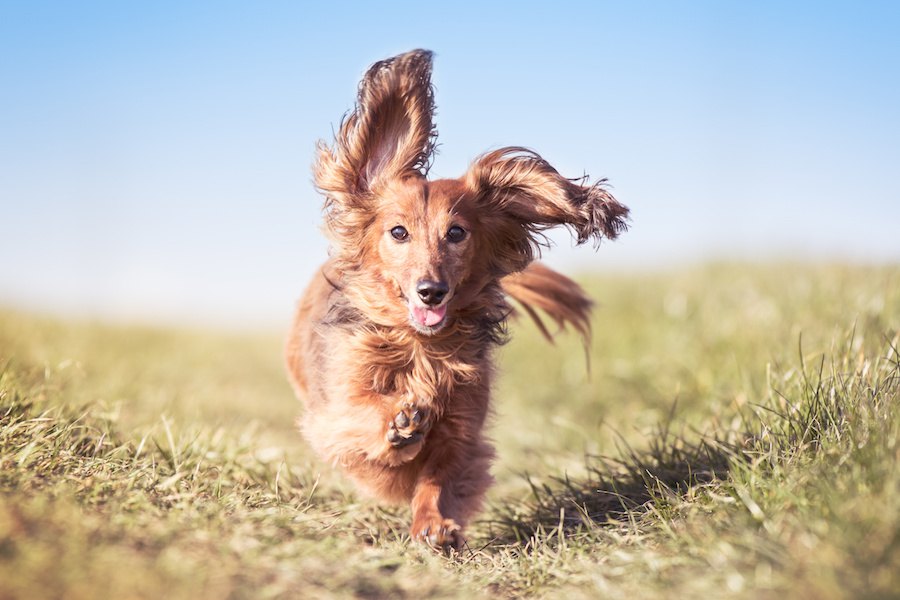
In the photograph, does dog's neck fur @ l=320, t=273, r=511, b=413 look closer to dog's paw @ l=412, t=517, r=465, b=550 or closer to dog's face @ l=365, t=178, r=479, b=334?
dog's face @ l=365, t=178, r=479, b=334

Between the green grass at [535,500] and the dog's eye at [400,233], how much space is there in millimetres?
1025

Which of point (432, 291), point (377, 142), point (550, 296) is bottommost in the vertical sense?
point (550, 296)

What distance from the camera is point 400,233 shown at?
322cm

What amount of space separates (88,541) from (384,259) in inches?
60.8

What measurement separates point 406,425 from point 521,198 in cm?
111

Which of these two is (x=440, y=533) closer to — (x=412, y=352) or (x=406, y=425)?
(x=406, y=425)

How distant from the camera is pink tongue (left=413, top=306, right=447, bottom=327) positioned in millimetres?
3037

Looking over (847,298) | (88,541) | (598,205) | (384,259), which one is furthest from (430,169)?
(847,298)

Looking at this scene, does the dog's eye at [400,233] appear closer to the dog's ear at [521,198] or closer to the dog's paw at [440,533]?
the dog's ear at [521,198]

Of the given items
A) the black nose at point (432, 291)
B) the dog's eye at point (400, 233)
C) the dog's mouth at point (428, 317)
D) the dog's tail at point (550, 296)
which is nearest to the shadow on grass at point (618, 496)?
the dog's mouth at point (428, 317)

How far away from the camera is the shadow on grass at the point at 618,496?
2.93 m

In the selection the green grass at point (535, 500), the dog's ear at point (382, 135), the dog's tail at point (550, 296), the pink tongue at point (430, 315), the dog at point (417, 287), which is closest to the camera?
the green grass at point (535, 500)

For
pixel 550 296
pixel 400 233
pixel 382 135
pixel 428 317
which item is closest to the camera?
pixel 428 317

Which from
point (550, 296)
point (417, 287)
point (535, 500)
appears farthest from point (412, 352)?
point (550, 296)
